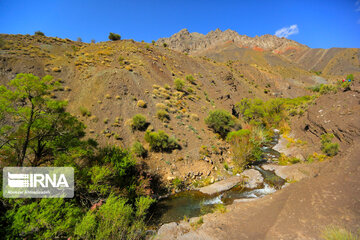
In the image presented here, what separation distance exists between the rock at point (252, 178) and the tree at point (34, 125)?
12149mm

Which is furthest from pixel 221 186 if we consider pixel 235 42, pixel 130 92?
pixel 235 42

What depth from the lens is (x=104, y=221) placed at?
20.8ft

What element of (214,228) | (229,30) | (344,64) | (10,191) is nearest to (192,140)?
(214,228)

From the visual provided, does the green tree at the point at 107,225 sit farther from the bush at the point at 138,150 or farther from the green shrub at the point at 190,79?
the green shrub at the point at 190,79

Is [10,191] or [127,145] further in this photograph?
[127,145]

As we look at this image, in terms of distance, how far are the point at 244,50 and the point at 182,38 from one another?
63621 mm

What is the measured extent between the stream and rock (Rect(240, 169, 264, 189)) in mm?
346

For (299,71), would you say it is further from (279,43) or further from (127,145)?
(127,145)

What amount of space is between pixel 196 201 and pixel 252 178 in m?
5.21

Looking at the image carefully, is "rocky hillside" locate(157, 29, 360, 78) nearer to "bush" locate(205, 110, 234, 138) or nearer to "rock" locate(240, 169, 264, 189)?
"bush" locate(205, 110, 234, 138)

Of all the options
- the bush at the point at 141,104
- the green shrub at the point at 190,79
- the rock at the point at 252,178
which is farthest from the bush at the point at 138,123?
the green shrub at the point at 190,79

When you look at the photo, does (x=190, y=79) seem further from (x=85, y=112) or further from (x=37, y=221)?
(x=37, y=221)

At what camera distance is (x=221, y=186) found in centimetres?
1145

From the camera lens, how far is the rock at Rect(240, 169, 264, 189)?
11.5 meters
